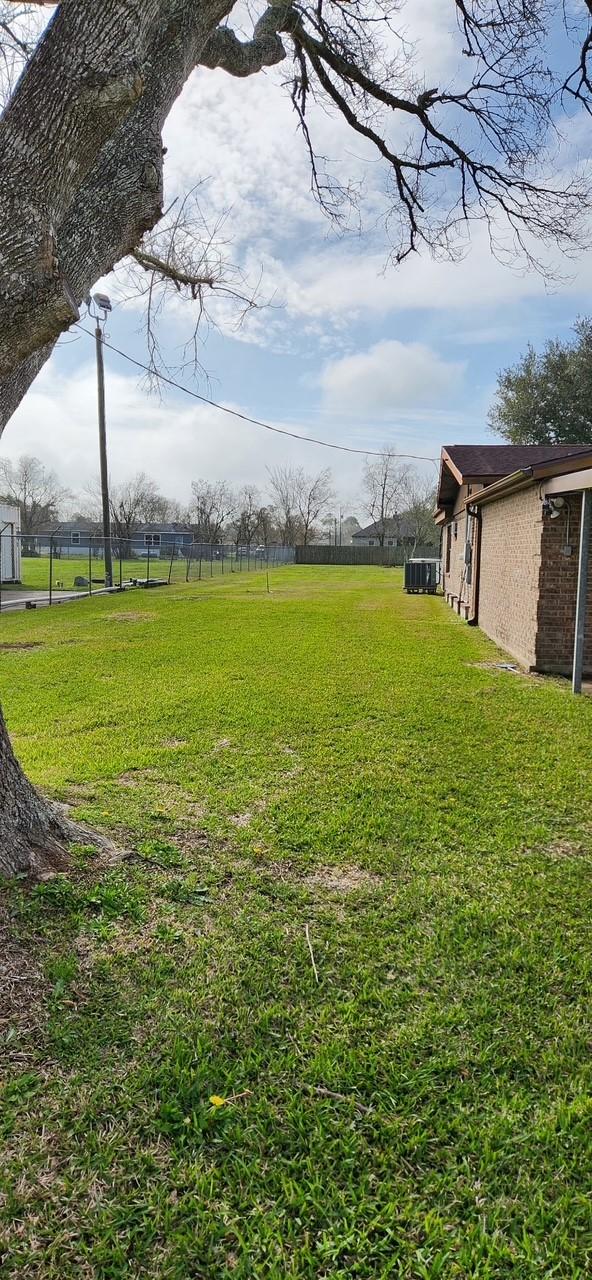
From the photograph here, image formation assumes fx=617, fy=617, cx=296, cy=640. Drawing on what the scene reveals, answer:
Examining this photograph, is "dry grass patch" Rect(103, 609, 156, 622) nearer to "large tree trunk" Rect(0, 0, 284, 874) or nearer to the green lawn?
the green lawn

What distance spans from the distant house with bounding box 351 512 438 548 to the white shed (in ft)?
101

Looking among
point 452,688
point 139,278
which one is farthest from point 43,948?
point 139,278

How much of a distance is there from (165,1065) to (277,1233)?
56 centimetres

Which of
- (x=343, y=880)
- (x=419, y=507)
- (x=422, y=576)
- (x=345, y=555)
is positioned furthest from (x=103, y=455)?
(x=419, y=507)

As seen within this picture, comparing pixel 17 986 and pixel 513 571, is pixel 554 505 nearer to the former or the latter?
pixel 513 571

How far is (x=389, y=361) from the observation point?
18172 millimetres

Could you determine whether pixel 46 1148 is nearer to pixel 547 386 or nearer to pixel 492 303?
pixel 492 303

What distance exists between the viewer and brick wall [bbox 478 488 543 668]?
7.61 metres

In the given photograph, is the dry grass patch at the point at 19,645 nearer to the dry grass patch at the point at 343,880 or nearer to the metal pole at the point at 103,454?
the dry grass patch at the point at 343,880

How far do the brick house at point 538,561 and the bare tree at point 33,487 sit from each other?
46483mm

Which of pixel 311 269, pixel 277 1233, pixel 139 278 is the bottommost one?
pixel 277 1233

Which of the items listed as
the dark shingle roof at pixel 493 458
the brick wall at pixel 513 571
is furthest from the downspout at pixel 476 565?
the dark shingle roof at pixel 493 458

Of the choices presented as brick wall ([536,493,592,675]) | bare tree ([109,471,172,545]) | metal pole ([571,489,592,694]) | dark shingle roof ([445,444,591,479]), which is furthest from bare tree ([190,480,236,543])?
metal pole ([571,489,592,694])

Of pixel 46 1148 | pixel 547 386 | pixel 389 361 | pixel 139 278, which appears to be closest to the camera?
pixel 46 1148
